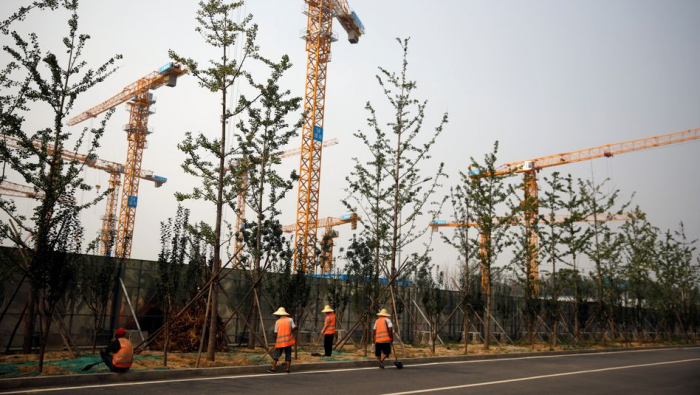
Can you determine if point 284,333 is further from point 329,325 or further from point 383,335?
point 329,325

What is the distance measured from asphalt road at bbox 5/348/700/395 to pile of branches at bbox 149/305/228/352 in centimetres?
560

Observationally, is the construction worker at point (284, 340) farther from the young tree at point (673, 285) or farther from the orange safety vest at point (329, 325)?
the young tree at point (673, 285)

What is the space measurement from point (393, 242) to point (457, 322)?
11.9 m

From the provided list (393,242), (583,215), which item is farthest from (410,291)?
(583,215)

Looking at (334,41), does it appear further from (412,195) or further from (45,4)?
(45,4)


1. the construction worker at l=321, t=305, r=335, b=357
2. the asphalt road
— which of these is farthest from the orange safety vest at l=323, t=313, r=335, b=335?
the asphalt road

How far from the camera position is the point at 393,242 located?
2097 centimetres

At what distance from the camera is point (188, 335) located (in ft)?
57.3

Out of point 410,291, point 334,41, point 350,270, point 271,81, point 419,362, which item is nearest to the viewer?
point 271,81

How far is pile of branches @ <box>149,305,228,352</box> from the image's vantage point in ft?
56.3

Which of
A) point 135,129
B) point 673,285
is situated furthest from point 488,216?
point 135,129

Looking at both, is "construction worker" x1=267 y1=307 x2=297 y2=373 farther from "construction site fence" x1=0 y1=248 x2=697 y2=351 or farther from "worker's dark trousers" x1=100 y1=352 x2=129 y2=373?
"worker's dark trousers" x1=100 y1=352 x2=129 y2=373

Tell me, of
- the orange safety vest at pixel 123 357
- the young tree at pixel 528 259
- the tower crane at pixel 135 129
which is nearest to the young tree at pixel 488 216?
the young tree at pixel 528 259

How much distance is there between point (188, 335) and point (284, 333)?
19.4 feet
